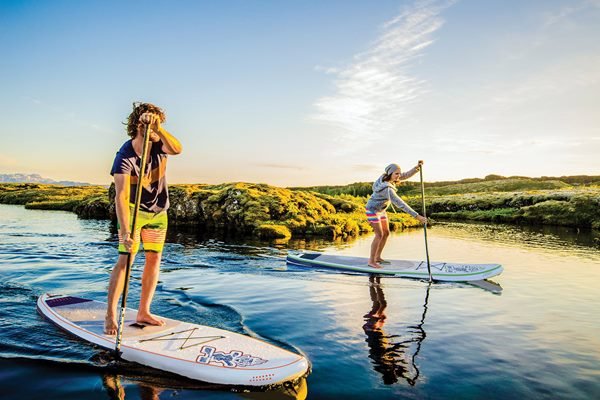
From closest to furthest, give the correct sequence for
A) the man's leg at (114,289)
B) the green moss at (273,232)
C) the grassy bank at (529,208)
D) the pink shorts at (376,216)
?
the man's leg at (114,289)
the pink shorts at (376,216)
the green moss at (273,232)
the grassy bank at (529,208)

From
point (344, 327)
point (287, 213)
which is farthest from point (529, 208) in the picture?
point (344, 327)

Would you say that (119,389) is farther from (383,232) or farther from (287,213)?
(287,213)

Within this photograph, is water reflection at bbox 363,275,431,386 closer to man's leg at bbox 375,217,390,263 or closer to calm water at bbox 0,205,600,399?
calm water at bbox 0,205,600,399

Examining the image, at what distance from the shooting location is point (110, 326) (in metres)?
6.57

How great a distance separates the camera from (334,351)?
22.2ft

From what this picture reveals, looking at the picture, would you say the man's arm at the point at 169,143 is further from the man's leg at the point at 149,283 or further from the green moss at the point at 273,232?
the green moss at the point at 273,232

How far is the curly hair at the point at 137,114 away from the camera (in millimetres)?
6434

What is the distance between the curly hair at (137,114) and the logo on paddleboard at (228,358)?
350cm

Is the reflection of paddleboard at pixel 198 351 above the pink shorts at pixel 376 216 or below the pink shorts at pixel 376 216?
below

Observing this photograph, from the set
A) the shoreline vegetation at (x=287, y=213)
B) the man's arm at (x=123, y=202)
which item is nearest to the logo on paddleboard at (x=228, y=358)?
the man's arm at (x=123, y=202)

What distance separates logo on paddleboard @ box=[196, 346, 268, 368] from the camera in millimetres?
5496

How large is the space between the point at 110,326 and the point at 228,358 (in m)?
2.20

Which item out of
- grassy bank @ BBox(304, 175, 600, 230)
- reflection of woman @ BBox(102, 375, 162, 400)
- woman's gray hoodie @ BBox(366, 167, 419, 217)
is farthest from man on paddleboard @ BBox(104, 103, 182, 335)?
grassy bank @ BBox(304, 175, 600, 230)

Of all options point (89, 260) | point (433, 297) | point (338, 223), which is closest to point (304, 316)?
point (433, 297)
